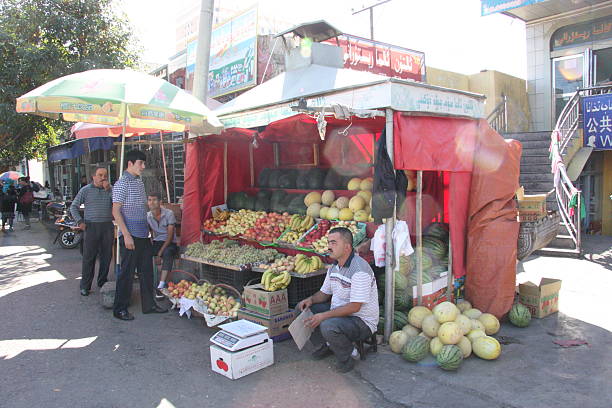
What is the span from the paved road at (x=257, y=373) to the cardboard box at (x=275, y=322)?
0.40 ft

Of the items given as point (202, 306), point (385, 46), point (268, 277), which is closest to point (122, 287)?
point (202, 306)

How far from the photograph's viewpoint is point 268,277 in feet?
18.0

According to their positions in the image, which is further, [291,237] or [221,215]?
[221,215]

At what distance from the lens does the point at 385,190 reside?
4.82m

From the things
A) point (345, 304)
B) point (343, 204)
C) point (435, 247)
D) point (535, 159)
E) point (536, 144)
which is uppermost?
point (536, 144)

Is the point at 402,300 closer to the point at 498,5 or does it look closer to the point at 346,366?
the point at 346,366

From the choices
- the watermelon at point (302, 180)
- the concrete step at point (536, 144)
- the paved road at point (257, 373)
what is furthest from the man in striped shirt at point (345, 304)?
the concrete step at point (536, 144)

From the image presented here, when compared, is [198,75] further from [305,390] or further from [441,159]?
[305,390]

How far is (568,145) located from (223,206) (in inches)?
342

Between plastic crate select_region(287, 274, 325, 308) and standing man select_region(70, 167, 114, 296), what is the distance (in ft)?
10.5

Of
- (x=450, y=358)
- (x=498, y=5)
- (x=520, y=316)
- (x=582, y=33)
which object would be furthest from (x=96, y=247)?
(x=582, y=33)

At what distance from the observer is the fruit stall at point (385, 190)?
4957 mm

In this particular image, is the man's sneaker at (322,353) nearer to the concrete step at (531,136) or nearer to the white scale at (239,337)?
the white scale at (239,337)

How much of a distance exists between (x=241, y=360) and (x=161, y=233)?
11.4ft
